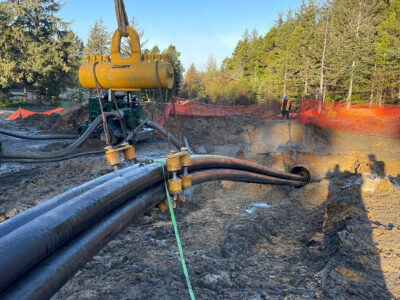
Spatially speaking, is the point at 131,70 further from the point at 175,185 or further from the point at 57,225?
the point at 57,225

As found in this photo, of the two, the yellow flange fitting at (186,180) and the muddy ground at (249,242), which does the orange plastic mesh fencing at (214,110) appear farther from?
the yellow flange fitting at (186,180)

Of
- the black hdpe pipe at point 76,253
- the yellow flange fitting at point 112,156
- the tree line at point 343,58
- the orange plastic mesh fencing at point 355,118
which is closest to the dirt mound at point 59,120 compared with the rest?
the orange plastic mesh fencing at point 355,118

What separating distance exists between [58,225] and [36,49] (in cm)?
3860

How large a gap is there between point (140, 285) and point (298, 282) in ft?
6.00

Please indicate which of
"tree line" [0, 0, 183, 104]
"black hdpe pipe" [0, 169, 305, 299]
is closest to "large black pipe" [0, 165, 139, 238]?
"black hdpe pipe" [0, 169, 305, 299]

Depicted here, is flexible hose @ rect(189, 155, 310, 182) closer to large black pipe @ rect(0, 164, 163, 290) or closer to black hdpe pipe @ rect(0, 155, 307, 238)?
black hdpe pipe @ rect(0, 155, 307, 238)

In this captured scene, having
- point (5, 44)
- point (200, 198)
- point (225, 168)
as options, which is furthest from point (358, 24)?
point (5, 44)

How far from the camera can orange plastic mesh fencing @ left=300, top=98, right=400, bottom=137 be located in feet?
40.5

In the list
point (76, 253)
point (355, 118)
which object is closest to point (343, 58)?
point (355, 118)

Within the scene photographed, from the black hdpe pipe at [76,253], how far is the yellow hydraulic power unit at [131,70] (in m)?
1.02

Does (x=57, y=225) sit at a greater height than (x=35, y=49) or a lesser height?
lesser

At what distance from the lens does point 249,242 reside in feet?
14.0

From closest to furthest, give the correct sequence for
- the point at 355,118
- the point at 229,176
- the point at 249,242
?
the point at 229,176
the point at 249,242
the point at 355,118

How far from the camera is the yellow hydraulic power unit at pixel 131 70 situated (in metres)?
2.32
